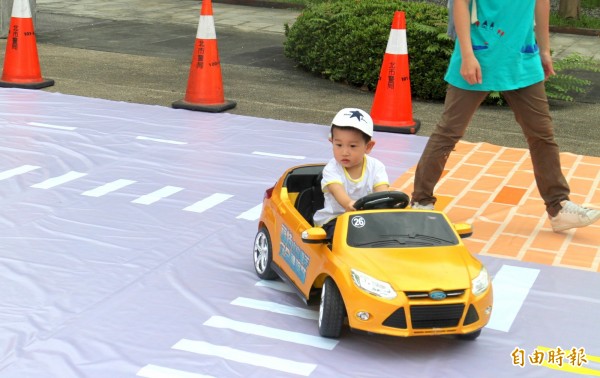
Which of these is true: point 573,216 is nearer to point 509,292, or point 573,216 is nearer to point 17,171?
point 509,292

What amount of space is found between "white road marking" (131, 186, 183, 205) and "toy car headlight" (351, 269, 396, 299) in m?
2.60

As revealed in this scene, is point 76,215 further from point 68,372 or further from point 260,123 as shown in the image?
point 260,123

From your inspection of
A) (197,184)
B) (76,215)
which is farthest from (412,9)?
(76,215)

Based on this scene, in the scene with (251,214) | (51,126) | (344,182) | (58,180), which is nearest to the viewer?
(344,182)

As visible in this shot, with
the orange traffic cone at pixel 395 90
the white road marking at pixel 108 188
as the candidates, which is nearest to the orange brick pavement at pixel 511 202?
the orange traffic cone at pixel 395 90

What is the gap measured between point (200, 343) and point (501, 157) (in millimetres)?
A: 4310

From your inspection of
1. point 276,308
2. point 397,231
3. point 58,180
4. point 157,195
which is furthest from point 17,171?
point 397,231

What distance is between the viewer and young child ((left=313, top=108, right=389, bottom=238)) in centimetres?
520

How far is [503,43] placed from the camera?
20.6ft

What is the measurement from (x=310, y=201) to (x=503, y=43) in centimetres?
161

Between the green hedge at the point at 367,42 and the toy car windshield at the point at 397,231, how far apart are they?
5.84m

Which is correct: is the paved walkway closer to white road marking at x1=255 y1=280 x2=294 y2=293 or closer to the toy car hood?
white road marking at x1=255 y1=280 x2=294 y2=293

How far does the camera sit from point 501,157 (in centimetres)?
838

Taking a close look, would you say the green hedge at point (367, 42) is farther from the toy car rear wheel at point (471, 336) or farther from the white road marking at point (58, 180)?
the toy car rear wheel at point (471, 336)
